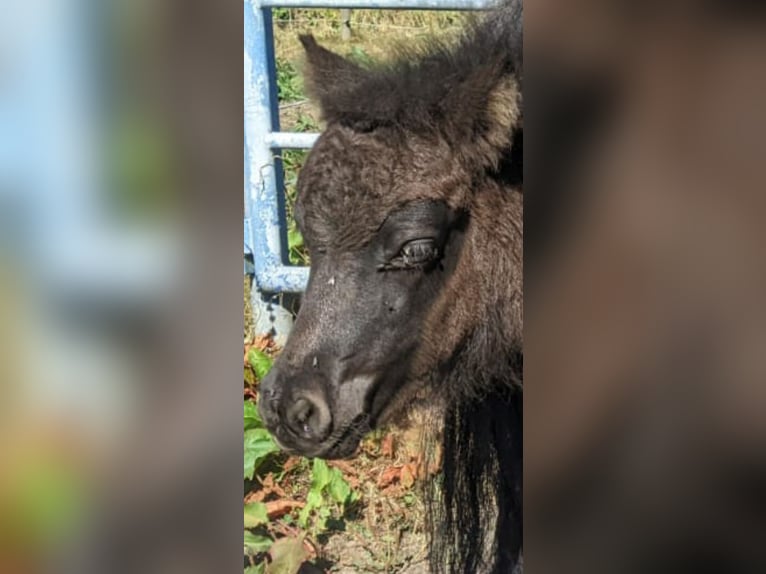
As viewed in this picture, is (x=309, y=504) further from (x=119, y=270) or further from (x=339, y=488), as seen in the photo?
(x=119, y=270)

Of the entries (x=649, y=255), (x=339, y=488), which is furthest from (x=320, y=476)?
(x=649, y=255)

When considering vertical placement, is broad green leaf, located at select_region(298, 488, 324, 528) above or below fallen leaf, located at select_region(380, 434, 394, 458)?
below

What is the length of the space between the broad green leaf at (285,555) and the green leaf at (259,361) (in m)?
0.31

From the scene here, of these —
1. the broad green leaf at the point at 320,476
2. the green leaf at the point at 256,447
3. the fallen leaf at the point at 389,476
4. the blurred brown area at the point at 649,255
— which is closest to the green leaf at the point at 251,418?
the green leaf at the point at 256,447

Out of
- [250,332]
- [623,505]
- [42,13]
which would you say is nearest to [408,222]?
[250,332]

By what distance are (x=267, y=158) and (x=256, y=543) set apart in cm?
69

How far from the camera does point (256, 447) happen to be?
1694 millimetres

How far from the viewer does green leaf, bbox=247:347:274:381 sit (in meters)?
1.69

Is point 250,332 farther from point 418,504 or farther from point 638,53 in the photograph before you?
point 638,53

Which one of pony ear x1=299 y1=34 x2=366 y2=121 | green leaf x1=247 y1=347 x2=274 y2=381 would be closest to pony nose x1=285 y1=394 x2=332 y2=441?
green leaf x1=247 y1=347 x2=274 y2=381

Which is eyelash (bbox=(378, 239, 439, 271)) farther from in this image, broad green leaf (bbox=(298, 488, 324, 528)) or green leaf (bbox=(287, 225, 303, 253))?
broad green leaf (bbox=(298, 488, 324, 528))

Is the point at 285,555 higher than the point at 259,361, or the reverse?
the point at 259,361

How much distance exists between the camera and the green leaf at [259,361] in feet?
5.53

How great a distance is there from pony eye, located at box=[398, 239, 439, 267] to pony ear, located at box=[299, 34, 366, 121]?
0.85 feet
